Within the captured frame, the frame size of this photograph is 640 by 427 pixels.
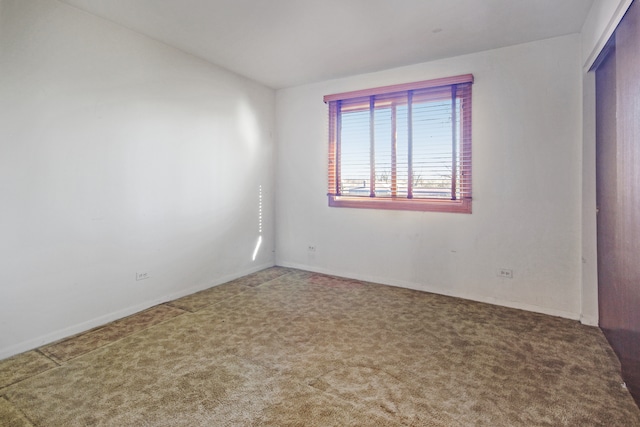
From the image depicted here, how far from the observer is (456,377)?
2.14 m

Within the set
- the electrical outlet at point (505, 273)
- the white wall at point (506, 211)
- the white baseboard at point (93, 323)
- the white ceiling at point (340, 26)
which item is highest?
the white ceiling at point (340, 26)

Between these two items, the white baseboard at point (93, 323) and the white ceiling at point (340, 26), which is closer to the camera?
the white baseboard at point (93, 323)

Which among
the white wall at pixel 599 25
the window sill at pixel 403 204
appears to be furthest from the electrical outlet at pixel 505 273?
the white wall at pixel 599 25

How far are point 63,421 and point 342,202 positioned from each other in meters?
3.42

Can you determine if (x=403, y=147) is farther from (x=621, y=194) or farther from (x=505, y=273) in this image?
(x=621, y=194)

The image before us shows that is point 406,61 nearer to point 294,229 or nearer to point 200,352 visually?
point 294,229

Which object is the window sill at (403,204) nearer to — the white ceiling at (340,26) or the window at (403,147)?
the window at (403,147)

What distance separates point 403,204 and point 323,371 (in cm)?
237

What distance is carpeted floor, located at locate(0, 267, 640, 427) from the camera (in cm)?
179

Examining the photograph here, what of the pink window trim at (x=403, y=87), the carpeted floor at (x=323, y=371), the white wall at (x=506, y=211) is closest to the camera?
the carpeted floor at (x=323, y=371)

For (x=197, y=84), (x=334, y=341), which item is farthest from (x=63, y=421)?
(x=197, y=84)

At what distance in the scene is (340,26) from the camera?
2.99m

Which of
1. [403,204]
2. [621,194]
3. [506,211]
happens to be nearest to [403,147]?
[403,204]

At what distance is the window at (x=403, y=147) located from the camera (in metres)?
3.68
